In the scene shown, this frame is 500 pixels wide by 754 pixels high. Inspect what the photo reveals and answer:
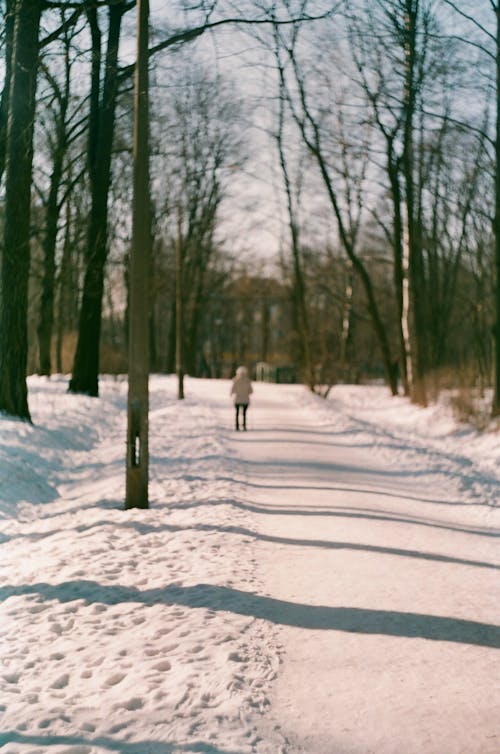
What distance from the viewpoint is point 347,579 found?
6.82 m

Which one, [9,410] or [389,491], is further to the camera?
[9,410]

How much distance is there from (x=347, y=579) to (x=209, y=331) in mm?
74190

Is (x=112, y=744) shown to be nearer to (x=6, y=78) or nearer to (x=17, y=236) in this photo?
(x=17, y=236)

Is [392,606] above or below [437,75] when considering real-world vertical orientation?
below

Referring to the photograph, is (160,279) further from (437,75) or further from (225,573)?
(225,573)

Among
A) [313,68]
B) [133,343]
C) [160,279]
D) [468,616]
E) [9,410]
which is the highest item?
[313,68]

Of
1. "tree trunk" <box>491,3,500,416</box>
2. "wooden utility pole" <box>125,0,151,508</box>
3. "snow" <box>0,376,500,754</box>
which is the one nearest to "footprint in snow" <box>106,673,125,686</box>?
"snow" <box>0,376,500,754</box>

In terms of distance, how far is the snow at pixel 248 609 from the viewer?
4.11 metres

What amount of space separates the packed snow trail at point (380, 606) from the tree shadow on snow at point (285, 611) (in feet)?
0.07

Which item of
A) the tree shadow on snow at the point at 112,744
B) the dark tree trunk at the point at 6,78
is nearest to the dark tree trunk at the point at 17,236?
the dark tree trunk at the point at 6,78

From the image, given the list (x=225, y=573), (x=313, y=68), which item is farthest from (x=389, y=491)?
(x=313, y=68)

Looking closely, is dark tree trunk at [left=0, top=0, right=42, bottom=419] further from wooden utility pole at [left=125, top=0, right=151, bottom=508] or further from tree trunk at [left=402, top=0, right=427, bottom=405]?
tree trunk at [left=402, top=0, right=427, bottom=405]

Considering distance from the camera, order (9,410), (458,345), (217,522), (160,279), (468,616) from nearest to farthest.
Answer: (468,616) → (217,522) → (9,410) → (160,279) → (458,345)

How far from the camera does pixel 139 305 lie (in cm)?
974
